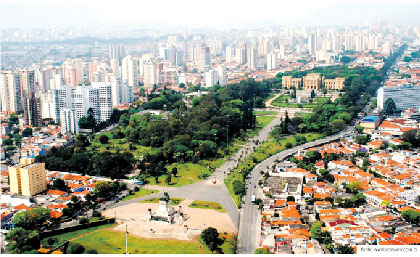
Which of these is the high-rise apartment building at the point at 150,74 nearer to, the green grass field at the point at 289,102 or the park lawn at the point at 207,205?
the green grass field at the point at 289,102

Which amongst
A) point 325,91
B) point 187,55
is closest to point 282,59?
point 187,55

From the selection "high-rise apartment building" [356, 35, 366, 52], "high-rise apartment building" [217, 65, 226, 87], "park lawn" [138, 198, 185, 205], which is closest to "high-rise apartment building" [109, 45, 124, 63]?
"high-rise apartment building" [217, 65, 226, 87]

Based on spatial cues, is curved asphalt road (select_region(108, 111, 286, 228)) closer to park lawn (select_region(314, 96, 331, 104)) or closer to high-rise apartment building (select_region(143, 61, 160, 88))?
park lawn (select_region(314, 96, 331, 104))

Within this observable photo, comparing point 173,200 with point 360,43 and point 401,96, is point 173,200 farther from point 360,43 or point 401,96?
point 360,43

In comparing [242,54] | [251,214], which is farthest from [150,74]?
[251,214]

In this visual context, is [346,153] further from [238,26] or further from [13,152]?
[238,26]

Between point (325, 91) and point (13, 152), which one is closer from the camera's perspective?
point (13, 152)

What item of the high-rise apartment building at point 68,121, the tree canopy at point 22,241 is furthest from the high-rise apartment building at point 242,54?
the tree canopy at point 22,241
